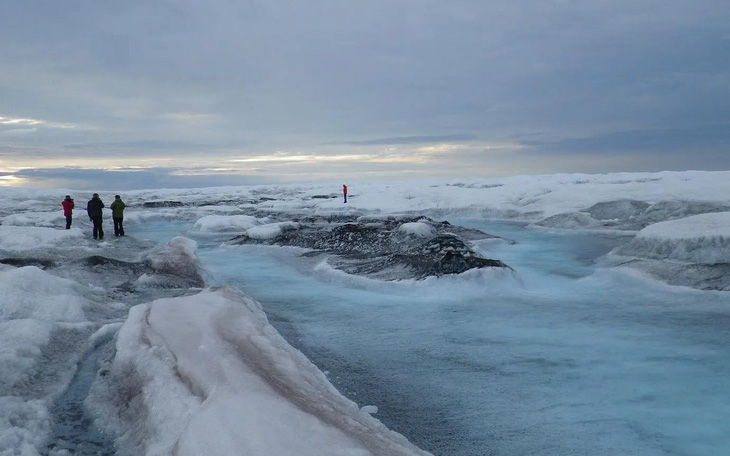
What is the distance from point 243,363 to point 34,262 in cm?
1032

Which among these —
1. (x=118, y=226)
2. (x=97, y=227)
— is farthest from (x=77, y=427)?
(x=118, y=226)

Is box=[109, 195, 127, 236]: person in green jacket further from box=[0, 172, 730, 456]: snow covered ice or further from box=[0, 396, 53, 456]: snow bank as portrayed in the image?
box=[0, 396, 53, 456]: snow bank

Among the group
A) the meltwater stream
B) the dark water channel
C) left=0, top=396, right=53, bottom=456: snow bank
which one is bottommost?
the meltwater stream

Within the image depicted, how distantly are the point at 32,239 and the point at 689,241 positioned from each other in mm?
19162

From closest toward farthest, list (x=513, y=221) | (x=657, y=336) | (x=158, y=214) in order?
(x=657, y=336) → (x=513, y=221) → (x=158, y=214)

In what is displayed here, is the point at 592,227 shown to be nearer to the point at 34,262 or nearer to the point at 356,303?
the point at 356,303

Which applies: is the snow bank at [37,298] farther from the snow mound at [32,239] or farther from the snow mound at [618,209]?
the snow mound at [618,209]

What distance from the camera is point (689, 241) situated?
42.7 ft

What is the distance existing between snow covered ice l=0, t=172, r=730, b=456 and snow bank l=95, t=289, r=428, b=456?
21 millimetres

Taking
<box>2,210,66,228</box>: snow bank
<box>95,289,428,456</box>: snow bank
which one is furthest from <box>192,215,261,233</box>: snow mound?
<box>95,289,428,456</box>: snow bank

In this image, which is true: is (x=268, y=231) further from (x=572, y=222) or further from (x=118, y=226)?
(x=572, y=222)

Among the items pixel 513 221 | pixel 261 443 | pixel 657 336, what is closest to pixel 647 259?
pixel 657 336

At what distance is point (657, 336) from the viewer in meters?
7.97

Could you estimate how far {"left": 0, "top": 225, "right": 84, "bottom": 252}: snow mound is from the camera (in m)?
15.9
